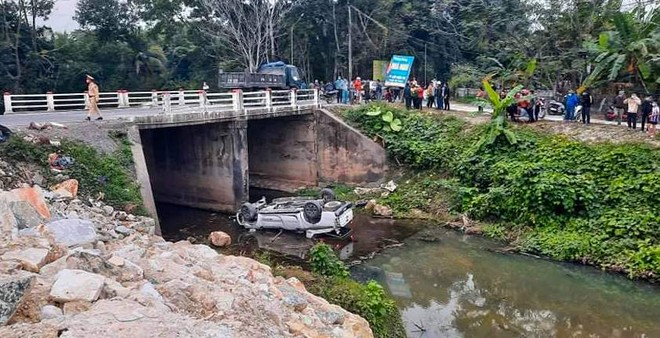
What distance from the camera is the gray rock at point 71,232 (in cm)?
737

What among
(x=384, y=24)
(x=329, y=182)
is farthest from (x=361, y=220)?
(x=384, y=24)

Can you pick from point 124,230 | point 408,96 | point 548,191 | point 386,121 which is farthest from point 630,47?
point 124,230

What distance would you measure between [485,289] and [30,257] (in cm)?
1008

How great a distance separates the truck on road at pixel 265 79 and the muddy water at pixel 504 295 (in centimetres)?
1034

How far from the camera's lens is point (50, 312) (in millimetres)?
4801

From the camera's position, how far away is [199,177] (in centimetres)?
2102

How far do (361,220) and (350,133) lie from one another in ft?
16.6

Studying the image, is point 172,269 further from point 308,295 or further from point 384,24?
point 384,24

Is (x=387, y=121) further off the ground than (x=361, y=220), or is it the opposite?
(x=387, y=121)

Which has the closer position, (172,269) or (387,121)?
(172,269)

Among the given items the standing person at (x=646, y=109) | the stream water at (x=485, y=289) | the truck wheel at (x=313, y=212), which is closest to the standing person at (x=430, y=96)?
the stream water at (x=485, y=289)

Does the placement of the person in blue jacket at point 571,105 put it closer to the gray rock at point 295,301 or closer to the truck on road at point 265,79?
the truck on road at point 265,79

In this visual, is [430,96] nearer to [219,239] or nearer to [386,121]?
[386,121]

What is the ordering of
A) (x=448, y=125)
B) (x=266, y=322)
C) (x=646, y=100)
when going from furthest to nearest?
(x=448, y=125) < (x=646, y=100) < (x=266, y=322)
